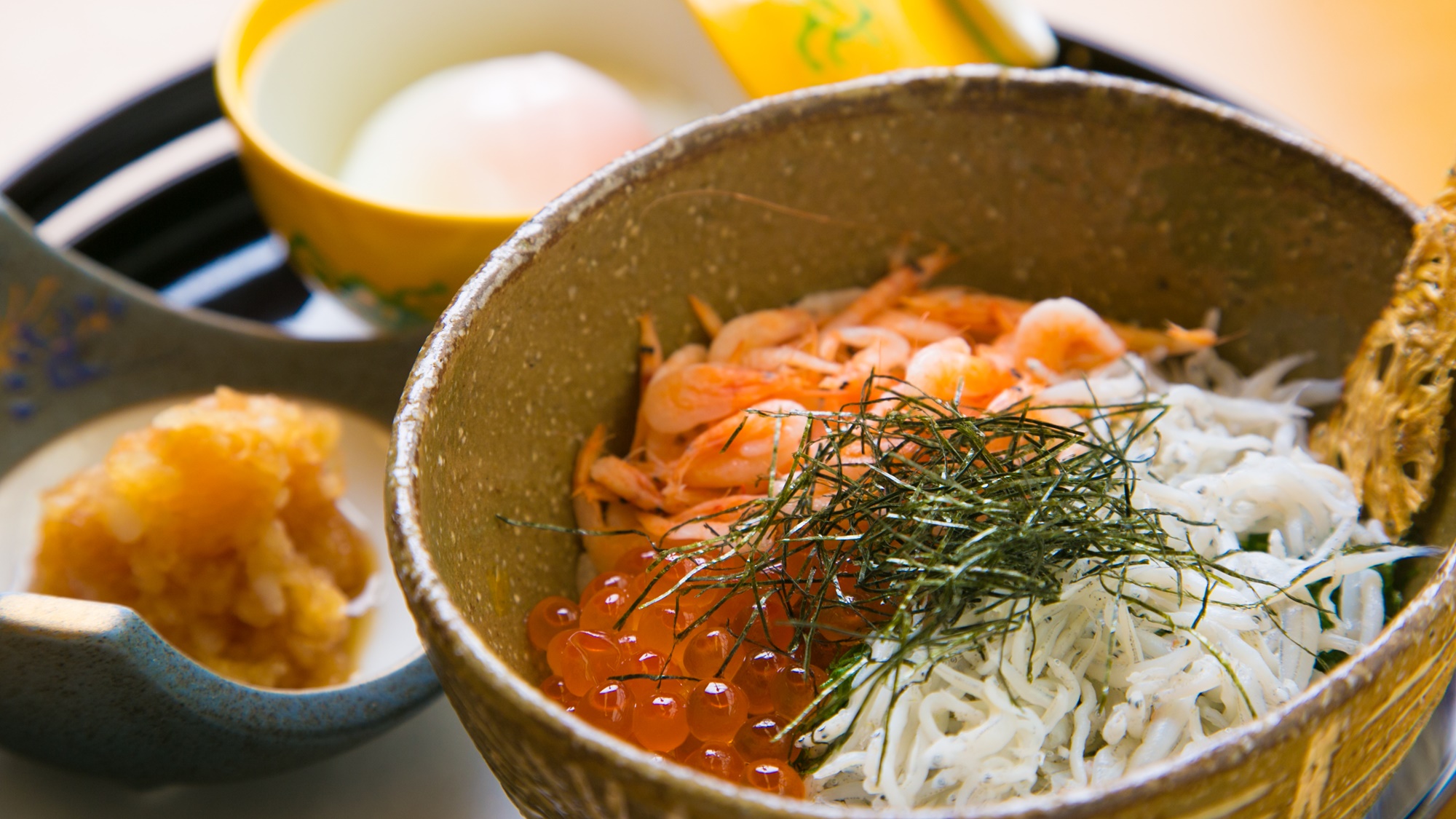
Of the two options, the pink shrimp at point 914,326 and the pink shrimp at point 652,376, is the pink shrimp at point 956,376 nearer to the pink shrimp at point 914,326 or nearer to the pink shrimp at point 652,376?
the pink shrimp at point 914,326

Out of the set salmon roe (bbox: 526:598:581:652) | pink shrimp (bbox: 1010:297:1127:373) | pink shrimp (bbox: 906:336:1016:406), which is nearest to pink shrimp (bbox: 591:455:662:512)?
salmon roe (bbox: 526:598:581:652)

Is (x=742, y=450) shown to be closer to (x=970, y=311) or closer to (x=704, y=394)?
(x=704, y=394)

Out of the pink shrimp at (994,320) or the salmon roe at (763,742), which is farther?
the pink shrimp at (994,320)

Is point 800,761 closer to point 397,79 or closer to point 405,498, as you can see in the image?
point 405,498

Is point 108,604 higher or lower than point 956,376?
lower

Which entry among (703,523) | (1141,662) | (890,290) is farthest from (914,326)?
(1141,662)

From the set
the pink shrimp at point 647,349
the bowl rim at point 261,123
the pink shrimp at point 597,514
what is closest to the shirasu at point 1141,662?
the pink shrimp at point 597,514
